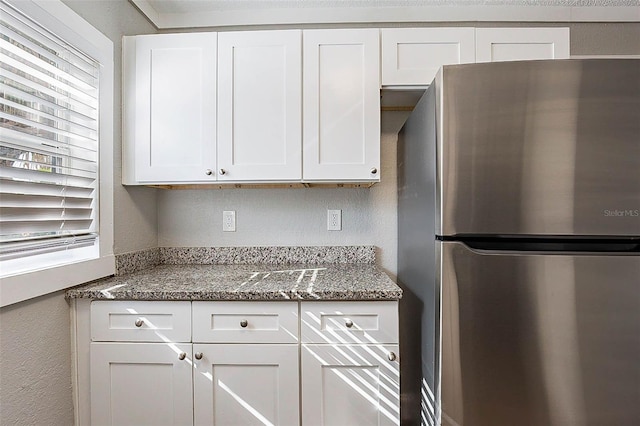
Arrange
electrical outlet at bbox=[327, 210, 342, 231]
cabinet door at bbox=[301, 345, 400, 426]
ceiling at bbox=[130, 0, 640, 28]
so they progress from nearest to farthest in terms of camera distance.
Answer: cabinet door at bbox=[301, 345, 400, 426] → ceiling at bbox=[130, 0, 640, 28] → electrical outlet at bbox=[327, 210, 342, 231]

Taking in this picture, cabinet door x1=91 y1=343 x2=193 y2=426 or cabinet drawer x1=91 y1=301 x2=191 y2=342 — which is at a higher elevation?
cabinet drawer x1=91 y1=301 x2=191 y2=342

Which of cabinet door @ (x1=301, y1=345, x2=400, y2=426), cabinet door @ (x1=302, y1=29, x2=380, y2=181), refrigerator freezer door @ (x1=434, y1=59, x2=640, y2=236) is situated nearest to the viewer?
refrigerator freezer door @ (x1=434, y1=59, x2=640, y2=236)

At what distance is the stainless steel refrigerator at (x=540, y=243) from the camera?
3.45 ft

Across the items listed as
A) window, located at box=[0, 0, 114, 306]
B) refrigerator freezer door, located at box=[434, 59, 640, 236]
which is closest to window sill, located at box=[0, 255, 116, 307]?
window, located at box=[0, 0, 114, 306]

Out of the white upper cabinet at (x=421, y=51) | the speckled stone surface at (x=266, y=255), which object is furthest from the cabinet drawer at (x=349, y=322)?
the white upper cabinet at (x=421, y=51)

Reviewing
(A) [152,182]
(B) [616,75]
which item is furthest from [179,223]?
(B) [616,75]

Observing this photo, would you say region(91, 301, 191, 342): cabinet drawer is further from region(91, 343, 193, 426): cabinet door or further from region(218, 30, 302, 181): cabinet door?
region(218, 30, 302, 181): cabinet door

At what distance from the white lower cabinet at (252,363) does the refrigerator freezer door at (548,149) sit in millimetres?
558

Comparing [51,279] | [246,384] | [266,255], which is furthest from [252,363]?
[51,279]

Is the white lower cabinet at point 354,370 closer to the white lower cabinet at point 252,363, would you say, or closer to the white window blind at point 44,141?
the white lower cabinet at point 252,363

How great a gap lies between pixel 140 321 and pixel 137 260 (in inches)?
19.6

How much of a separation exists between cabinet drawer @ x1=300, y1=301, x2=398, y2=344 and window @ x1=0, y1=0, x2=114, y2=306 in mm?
964

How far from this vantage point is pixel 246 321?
1.30m

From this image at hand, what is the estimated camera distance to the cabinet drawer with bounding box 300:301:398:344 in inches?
50.8
